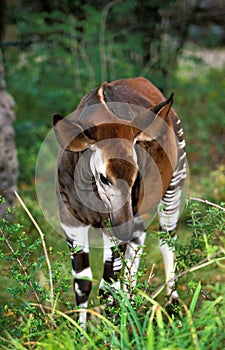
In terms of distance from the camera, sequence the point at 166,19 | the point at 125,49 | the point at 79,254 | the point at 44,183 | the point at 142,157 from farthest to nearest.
A: 1. the point at 166,19
2. the point at 125,49
3. the point at 44,183
4. the point at 79,254
5. the point at 142,157

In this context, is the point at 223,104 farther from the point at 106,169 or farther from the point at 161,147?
the point at 106,169

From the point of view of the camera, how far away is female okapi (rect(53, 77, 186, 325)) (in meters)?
3.54

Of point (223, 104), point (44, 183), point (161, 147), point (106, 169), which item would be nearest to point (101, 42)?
point (44, 183)

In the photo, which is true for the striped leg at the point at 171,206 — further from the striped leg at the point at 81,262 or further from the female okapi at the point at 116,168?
the striped leg at the point at 81,262

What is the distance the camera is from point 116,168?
138 inches

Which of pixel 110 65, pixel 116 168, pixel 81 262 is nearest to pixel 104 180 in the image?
pixel 116 168

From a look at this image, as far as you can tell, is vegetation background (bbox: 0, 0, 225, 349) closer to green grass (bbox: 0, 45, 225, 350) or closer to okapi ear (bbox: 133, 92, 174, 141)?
green grass (bbox: 0, 45, 225, 350)

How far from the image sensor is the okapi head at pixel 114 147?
3504mm

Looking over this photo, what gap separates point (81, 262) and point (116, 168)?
1.15 meters

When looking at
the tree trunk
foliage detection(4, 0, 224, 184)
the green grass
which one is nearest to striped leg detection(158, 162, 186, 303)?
the green grass

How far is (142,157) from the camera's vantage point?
409cm

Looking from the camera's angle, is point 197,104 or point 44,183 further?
point 197,104

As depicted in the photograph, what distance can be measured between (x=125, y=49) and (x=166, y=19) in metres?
1.70

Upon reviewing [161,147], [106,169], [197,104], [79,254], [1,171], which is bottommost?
[197,104]
